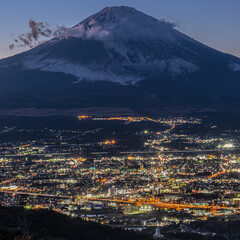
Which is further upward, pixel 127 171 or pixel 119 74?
pixel 119 74

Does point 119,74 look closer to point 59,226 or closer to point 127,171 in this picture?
point 127,171

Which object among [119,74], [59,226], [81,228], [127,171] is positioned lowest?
[81,228]

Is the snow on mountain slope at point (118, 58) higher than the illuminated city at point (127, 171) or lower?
higher

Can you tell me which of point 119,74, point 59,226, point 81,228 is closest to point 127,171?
point 81,228

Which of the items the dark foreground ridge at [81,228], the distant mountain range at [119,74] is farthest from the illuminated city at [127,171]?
the distant mountain range at [119,74]

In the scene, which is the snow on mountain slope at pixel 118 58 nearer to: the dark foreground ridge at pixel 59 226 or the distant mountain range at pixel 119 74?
the distant mountain range at pixel 119 74

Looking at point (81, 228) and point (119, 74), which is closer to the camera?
point (81, 228)

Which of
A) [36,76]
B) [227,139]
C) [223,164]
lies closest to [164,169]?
[223,164]

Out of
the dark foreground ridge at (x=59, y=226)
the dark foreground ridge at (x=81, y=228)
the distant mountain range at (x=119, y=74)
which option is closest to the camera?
the dark foreground ridge at (x=59, y=226)

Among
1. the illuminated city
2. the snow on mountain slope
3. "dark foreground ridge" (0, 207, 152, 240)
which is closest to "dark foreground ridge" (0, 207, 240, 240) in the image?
"dark foreground ridge" (0, 207, 152, 240)
